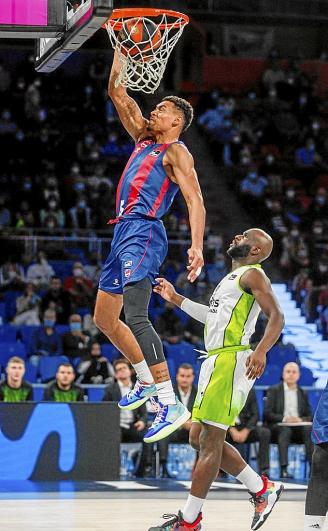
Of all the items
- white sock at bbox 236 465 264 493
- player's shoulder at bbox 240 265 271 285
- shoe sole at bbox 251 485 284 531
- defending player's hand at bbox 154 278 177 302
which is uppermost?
player's shoulder at bbox 240 265 271 285

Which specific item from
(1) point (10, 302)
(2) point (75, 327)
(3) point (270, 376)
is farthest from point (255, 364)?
(1) point (10, 302)

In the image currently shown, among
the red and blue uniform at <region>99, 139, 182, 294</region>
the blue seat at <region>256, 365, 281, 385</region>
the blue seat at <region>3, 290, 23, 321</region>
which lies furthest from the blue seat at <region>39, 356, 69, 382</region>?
the red and blue uniform at <region>99, 139, 182, 294</region>

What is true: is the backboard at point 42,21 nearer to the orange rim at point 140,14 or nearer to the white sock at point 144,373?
the orange rim at point 140,14

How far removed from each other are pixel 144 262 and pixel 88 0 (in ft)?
6.18

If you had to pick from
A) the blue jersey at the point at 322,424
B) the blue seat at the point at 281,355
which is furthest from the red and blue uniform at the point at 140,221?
the blue seat at the point at 281,355

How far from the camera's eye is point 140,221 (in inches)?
302

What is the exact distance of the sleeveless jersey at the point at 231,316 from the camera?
8.02 m

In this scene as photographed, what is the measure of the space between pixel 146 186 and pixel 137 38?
1250mm

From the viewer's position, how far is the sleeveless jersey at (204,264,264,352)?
802 centimetres

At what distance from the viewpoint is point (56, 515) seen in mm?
9070

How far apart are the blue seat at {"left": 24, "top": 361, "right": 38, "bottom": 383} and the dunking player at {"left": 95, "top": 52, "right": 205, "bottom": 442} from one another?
7.29 m

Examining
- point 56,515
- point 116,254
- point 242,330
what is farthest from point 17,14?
point 56,515

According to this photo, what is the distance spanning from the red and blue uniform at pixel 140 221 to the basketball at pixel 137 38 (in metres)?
0.79

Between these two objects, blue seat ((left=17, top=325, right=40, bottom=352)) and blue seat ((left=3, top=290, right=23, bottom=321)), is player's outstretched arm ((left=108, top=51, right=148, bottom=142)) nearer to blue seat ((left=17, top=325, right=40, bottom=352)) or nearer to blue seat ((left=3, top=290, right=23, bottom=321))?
blue seat ((left=17, top=325, right=40, bottom=352))
